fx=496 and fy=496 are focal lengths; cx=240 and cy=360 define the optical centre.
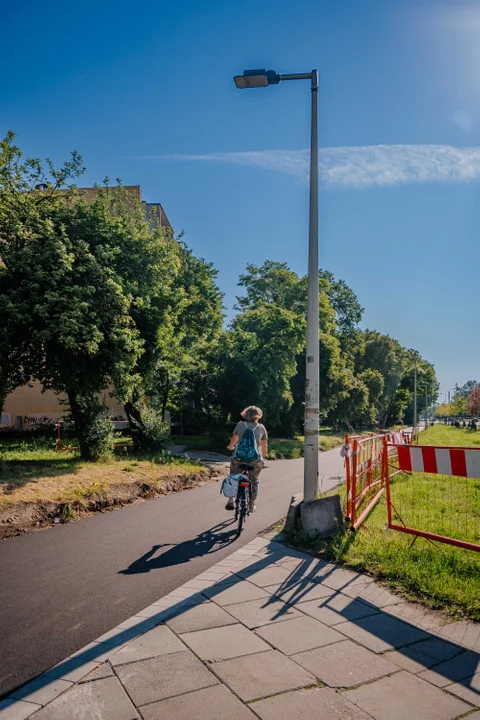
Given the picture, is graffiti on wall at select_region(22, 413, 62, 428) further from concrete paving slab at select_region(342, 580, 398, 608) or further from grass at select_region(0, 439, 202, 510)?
concrete paving slab at select_region(342, 580, 398, 608)

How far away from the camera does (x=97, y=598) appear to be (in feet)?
15.3

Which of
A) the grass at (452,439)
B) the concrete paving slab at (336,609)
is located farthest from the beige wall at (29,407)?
the concrete paving slab at (336,609)

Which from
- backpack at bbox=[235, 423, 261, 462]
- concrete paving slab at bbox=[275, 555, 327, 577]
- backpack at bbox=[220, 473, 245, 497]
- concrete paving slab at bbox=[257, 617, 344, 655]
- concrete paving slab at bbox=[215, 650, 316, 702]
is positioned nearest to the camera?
concrete paving slab at bbox=[215, 650, 316, 702]

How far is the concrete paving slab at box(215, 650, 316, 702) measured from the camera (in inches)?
118

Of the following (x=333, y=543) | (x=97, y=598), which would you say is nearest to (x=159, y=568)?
(x=97, y=598)

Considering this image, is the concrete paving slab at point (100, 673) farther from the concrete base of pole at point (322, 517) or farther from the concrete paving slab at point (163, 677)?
the concrete base of pole at point (322, 517)

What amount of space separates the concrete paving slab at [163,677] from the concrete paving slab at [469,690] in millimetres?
1459

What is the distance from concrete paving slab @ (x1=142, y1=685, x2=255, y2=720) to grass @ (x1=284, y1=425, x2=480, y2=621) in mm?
2267

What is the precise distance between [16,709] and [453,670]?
2.70 m

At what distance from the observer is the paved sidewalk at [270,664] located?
112 inches

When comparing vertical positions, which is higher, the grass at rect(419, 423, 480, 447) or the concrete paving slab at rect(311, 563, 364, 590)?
the concrete paving slab at rect(311, 563, 364, 590)

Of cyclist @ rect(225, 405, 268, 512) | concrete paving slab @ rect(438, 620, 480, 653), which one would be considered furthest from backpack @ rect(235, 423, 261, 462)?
concrete paving slab @ rect(438, 620, 480, 653)

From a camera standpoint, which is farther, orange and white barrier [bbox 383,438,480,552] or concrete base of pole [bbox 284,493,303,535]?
concrete base of pole [bbox 284,493,303,535]

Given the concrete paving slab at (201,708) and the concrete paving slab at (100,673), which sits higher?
the concrete paving slab at (201,708)
